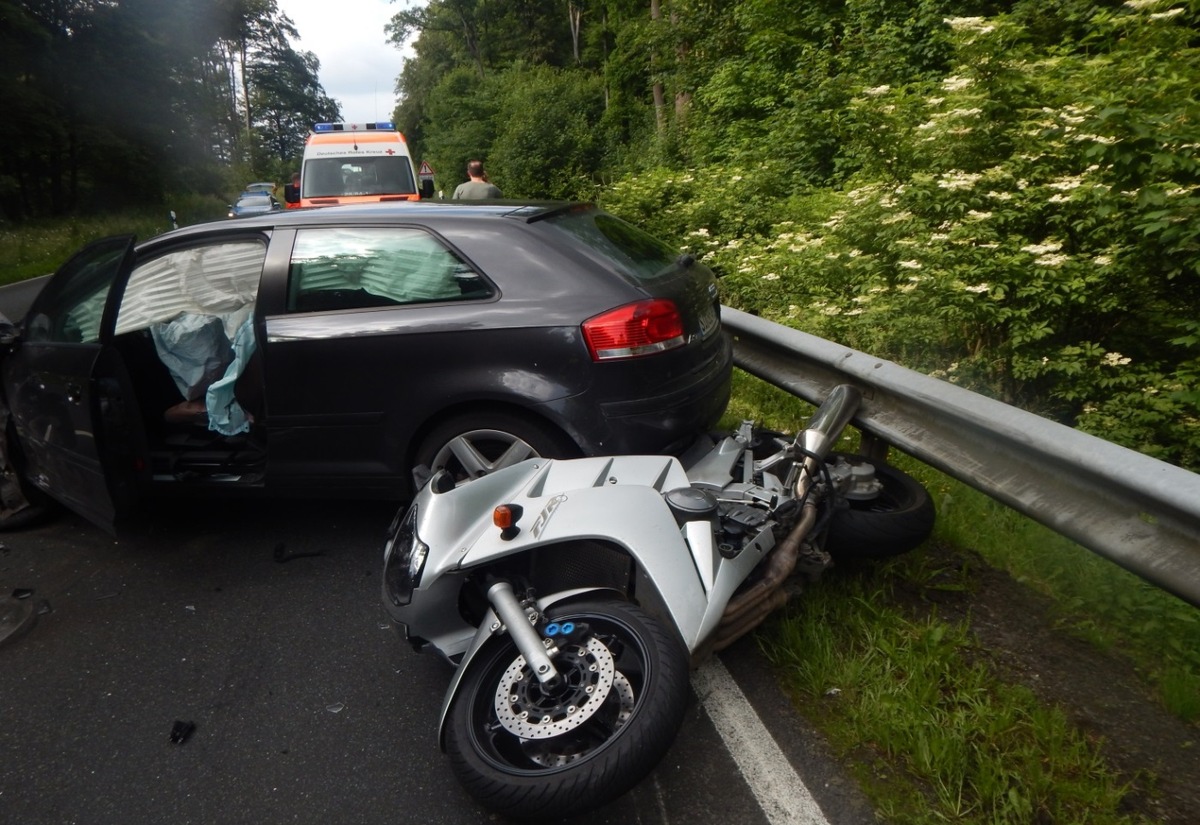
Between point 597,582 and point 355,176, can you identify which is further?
point 355,176

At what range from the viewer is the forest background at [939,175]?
4.89 m

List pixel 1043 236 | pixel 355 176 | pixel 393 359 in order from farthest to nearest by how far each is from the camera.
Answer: pixel 355 176 → pixel 1043 236 → pixel 393 359

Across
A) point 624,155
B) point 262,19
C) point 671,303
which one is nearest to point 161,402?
point 671,303

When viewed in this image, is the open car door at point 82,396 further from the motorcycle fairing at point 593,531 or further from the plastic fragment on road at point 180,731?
the motorcycle fairing at point 593,531

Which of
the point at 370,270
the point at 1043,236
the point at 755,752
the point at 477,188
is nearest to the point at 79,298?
the point at 370,270

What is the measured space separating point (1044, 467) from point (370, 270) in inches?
122

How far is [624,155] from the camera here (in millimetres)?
21984

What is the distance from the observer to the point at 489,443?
13.3 feet

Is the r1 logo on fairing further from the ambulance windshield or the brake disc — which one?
the ambulance windshield

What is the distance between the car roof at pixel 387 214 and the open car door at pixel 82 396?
0.45m

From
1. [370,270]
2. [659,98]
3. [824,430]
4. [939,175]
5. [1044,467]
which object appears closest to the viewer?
[1044,467]

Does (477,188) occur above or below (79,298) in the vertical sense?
above

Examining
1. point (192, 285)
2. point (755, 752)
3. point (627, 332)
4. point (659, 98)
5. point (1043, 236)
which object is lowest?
point (755, 752)

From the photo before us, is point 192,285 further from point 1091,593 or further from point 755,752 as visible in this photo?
point 1091,593
